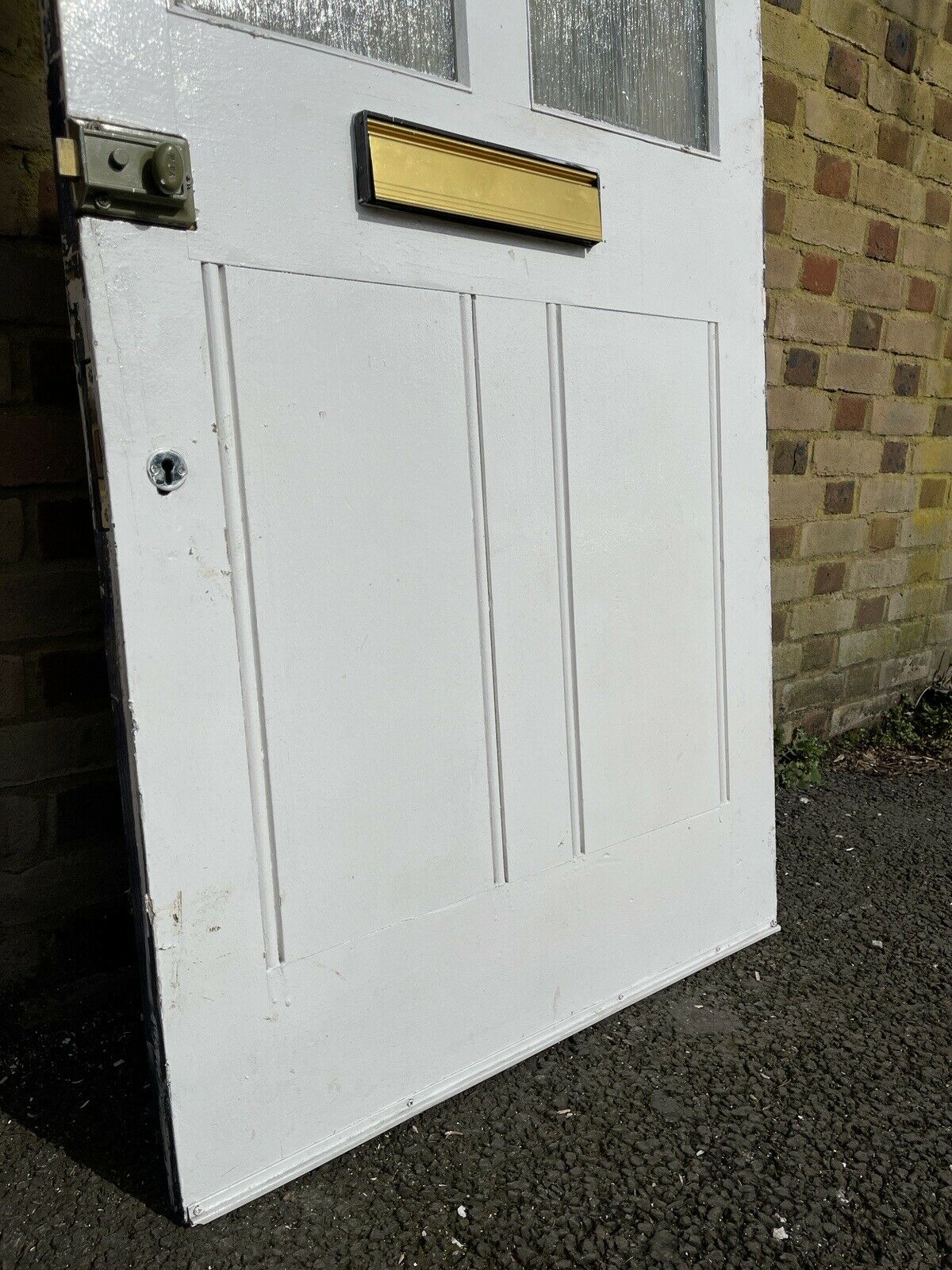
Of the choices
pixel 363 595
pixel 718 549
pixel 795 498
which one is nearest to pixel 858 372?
pixel 795 498

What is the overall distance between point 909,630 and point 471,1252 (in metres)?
2.95

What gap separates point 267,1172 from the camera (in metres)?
1.41

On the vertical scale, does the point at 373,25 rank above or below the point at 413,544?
above

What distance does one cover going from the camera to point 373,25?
4.82 ft

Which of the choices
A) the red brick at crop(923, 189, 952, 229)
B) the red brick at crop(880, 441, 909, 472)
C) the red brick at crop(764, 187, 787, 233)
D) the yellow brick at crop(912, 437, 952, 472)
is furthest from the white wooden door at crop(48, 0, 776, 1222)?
the yellow brick at crop(912, 437, 952, 472)

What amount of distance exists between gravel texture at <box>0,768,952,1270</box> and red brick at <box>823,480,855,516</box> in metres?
1.59

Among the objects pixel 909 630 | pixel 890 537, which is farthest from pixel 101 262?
pixel 909 630

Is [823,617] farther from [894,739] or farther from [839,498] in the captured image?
[894,739]

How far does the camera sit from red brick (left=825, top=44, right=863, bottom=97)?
285 cm

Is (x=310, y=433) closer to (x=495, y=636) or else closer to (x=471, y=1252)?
(x=495, y=636)

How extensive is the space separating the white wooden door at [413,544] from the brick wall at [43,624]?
495mm

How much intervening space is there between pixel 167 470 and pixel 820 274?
2400 millimetres

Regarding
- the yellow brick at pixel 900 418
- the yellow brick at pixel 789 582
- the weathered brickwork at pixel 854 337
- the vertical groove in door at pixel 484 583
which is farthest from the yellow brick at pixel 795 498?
the vertical groove in door at pixel 484 583

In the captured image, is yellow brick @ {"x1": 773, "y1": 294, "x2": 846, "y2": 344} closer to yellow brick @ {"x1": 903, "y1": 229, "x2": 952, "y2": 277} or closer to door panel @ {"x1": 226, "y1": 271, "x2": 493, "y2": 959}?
yellow brick @ {"x1": 903, "y1": 229, "x2": 952, "y2": 277}
